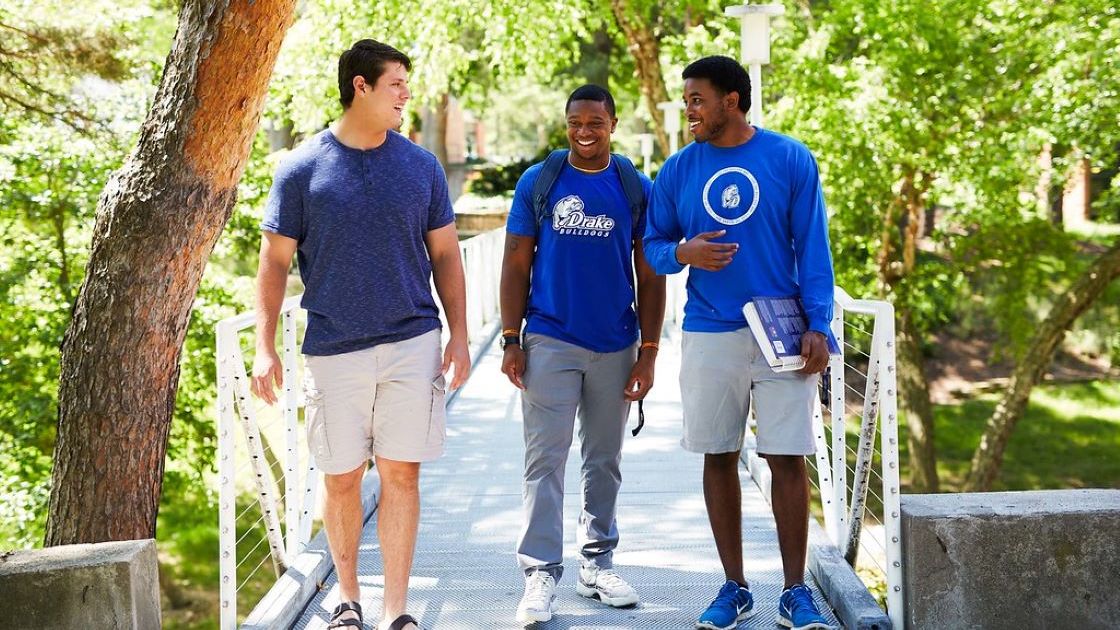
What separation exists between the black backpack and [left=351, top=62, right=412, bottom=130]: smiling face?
1.75ft

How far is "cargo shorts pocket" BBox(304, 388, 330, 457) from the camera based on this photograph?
3816 mm

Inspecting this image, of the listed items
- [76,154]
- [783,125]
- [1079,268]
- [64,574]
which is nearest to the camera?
[64,574]

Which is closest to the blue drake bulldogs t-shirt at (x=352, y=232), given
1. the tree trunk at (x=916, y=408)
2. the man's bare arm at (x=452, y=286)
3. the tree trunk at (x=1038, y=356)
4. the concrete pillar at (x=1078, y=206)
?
the man's bare arm at (x=452, y=286)

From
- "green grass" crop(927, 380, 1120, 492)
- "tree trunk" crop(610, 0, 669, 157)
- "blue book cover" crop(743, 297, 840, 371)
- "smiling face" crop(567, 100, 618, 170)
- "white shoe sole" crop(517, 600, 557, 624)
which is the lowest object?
"green grass" crop(927, 380, 1120, 492)

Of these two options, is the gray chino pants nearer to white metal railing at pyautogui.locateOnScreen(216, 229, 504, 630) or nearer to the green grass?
white metal railing at pyautogui.locateOnScreen(216, 229, 504, 630)

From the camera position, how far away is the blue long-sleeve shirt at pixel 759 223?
150 inches

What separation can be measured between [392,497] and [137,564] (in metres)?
0.79

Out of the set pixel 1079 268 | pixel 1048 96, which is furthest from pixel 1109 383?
pixel 1048 96

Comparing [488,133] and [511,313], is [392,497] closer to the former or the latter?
[511,313]

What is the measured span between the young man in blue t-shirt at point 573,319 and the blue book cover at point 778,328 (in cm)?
47

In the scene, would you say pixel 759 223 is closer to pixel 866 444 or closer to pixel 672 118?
pixel 866 444

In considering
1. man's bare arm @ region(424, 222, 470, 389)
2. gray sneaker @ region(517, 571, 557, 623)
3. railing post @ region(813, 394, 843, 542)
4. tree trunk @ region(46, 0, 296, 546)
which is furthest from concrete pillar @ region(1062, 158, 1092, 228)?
man's bare arm @ region(424, 222, 470, 389)

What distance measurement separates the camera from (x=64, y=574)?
3438 millimetres

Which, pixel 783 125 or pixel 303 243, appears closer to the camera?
pixel 303 243
